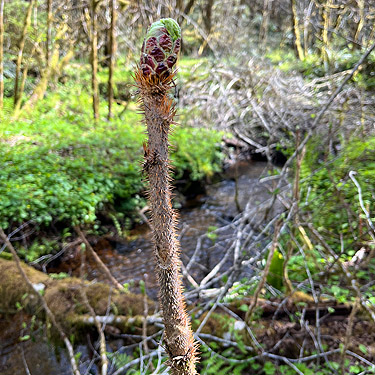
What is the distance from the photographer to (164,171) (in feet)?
1.60

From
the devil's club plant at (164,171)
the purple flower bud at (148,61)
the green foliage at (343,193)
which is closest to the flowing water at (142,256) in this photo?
the green foliage at (343,193)

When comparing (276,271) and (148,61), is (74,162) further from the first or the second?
(148,61)

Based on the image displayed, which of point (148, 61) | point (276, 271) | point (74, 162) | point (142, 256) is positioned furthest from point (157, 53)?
point (74, 162)

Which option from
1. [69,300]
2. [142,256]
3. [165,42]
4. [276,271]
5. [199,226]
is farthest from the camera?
[199,226]

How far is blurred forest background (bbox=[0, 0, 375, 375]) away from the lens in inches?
103

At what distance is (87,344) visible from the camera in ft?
10.3

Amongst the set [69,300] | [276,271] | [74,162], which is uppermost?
[74,162]

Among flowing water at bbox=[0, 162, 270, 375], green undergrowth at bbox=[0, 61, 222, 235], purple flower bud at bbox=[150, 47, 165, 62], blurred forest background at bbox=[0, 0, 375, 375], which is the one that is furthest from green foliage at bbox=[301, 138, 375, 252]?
purple flower bud at bbox=[150, 47, 165, 62]

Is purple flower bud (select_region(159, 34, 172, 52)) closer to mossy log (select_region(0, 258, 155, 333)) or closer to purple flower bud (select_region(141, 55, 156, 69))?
purple flower bud (select_region(141, 55, 156, 69))

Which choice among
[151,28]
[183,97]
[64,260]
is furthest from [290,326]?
[183,97]

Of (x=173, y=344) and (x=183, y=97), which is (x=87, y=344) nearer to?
(x=173, y=344)

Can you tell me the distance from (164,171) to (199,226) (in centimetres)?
565

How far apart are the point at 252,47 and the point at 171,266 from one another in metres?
20.2

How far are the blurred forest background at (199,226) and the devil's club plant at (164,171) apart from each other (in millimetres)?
47
